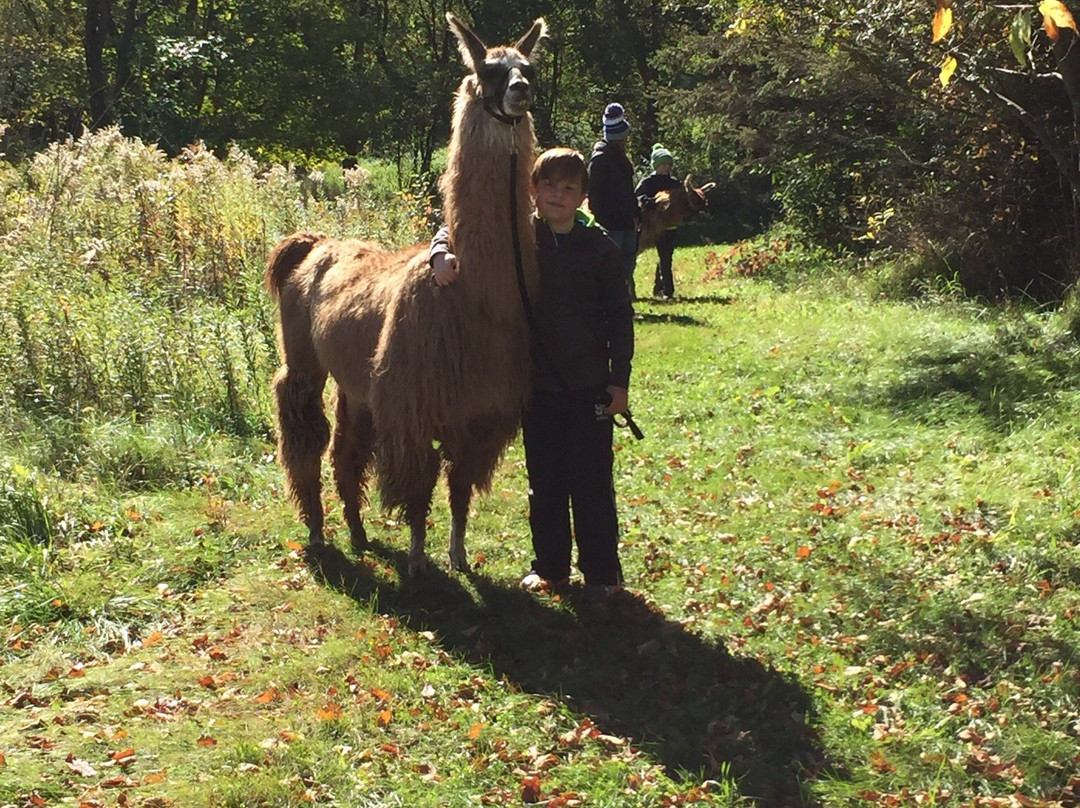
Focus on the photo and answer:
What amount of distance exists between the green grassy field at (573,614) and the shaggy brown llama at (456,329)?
66 centimetres

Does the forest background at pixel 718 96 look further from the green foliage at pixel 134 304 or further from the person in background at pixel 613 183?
the person in background at pixel 613 183

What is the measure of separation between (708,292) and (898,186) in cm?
298

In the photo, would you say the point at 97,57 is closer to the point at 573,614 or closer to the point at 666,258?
the point at 666,258

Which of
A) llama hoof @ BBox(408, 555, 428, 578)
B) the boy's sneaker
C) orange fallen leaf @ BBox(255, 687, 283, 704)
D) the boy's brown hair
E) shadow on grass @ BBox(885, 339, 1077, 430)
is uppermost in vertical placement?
the boy's brown hair

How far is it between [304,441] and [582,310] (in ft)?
6.92

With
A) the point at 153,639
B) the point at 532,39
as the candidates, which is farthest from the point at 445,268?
the point at 153,639

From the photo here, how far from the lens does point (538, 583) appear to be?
17.2 feet

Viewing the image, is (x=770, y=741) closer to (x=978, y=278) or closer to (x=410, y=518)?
(x=410, y=518)

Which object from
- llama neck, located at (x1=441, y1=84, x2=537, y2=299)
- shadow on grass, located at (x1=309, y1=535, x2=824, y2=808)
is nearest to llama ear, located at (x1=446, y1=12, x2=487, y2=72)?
llama neck, located at (x1=441, y1=84, x2=537, y2=299)

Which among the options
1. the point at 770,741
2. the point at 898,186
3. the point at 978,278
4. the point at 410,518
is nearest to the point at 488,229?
the point at 410,518

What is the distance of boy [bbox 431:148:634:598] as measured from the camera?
15.5 feet

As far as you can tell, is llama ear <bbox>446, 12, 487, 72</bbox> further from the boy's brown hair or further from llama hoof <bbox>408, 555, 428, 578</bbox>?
llama hoof <bbox>408, 555, 428, 578</bbox>

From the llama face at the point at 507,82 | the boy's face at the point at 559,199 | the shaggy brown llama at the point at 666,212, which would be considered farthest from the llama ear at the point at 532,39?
the shaggy brown llama at the point at 666,212

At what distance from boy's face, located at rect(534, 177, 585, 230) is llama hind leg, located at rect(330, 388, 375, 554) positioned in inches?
64.4
